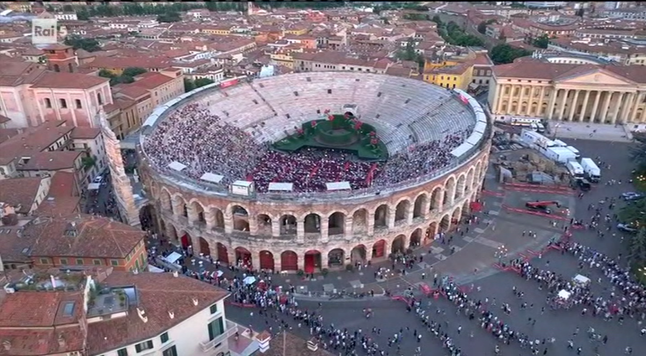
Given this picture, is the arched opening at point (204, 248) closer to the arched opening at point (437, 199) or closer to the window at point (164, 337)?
the window at point (164, 337)

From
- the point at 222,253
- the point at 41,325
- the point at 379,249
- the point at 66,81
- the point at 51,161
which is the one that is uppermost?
the point at 66,81

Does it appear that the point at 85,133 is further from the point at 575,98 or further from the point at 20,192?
the point at 575,98

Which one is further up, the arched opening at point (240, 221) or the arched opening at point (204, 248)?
the arched opening at point (240, 221)

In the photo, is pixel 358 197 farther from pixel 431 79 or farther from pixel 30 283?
pixel 431 79

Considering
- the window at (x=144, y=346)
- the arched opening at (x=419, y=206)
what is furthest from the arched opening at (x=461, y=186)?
the window at (x=144, y=346)

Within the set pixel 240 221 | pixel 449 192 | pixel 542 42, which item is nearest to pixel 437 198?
pixel 449 192

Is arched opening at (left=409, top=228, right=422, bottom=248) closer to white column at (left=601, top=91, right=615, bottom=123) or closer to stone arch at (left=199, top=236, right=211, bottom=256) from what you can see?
stone arch at (left=199, top=236, right=211, bottom=256)

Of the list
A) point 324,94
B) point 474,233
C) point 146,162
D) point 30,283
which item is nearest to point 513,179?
point 474,233
